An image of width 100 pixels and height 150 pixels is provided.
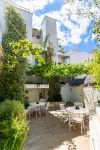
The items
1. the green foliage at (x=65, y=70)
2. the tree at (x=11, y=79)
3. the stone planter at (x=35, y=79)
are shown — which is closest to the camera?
the tree at (x=11, y=79)

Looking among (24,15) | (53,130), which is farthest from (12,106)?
(24,15)

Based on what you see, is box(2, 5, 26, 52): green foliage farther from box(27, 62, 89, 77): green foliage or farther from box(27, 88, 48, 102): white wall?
box(27, 88, 48, 102): white wall

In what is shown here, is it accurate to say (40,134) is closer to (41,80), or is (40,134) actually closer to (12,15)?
(12,15)

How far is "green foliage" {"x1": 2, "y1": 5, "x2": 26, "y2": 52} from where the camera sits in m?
14.1

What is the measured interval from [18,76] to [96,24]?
8223 mm

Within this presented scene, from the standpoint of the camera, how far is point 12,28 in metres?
14.6

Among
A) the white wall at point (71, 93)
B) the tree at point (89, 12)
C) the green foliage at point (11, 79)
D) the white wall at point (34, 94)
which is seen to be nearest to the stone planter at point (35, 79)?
the white wall at point (34, 94)

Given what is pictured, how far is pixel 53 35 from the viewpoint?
27.0 m

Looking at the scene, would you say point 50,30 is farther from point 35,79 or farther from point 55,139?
point 55,139

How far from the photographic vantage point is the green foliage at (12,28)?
1409 cm

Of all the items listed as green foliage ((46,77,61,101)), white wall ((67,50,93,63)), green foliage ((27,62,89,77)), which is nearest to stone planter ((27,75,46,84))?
green foliage ((46,77,61,101))

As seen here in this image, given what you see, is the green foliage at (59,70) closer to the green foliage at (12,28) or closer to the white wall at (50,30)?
the green foliage at (12,28)

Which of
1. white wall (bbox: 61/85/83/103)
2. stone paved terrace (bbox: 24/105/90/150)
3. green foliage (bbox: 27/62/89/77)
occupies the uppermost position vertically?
green foliage (bbox: 27/62/89/77)

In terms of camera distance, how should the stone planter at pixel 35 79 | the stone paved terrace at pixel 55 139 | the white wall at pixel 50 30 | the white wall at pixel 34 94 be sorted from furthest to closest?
the white wall at pixel 50 30 < the white wall at pixel 34 94 < the stone planter at pixel 35 79 < the stone paved terrace at pixel 55 139
